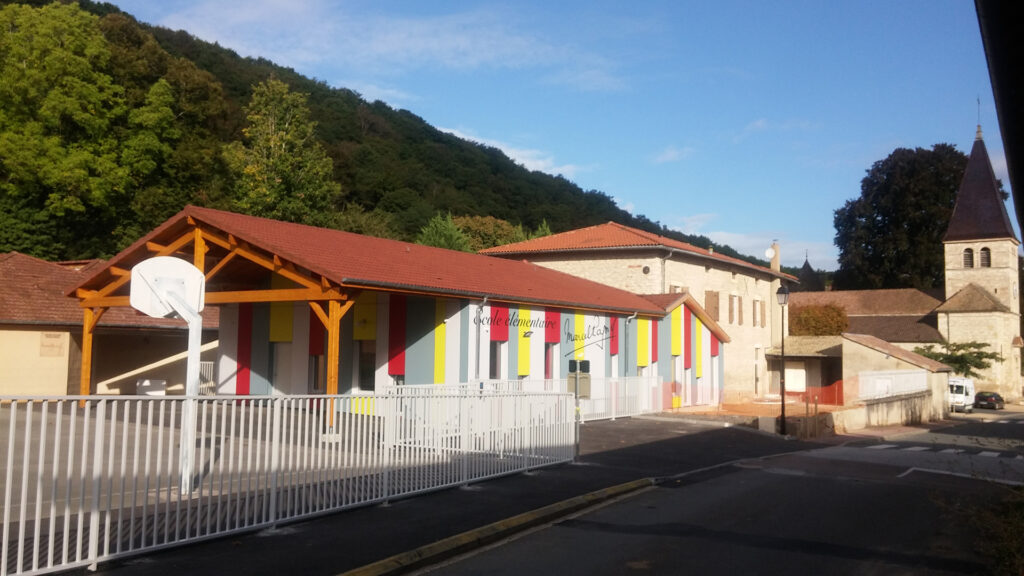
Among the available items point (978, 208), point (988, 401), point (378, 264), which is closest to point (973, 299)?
point (978, 208)

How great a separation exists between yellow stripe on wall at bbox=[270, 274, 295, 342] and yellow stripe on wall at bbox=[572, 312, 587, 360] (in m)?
8.85

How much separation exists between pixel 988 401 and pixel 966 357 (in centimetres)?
573

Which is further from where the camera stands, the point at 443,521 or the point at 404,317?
the point at 404,317

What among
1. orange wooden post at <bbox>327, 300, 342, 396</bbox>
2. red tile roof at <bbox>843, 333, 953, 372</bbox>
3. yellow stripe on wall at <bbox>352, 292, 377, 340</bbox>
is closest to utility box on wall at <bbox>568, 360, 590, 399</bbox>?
yellow stripe on wall at <bbox>352, 292, 377, 340</bbox>

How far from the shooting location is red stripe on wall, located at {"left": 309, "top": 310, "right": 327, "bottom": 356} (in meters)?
23.8

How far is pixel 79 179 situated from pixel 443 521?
125ft

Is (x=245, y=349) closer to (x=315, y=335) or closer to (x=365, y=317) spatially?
(x=315, y=335)

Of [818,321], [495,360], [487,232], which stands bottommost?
[495,360]

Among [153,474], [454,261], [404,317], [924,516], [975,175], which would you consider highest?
[975,175]

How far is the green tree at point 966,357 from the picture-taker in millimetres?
55844

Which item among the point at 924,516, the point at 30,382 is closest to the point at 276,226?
the point at 30,382

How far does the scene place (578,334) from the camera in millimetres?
26453

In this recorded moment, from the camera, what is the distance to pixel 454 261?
25.9 m

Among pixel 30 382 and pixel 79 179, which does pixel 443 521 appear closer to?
pixel 30 382
